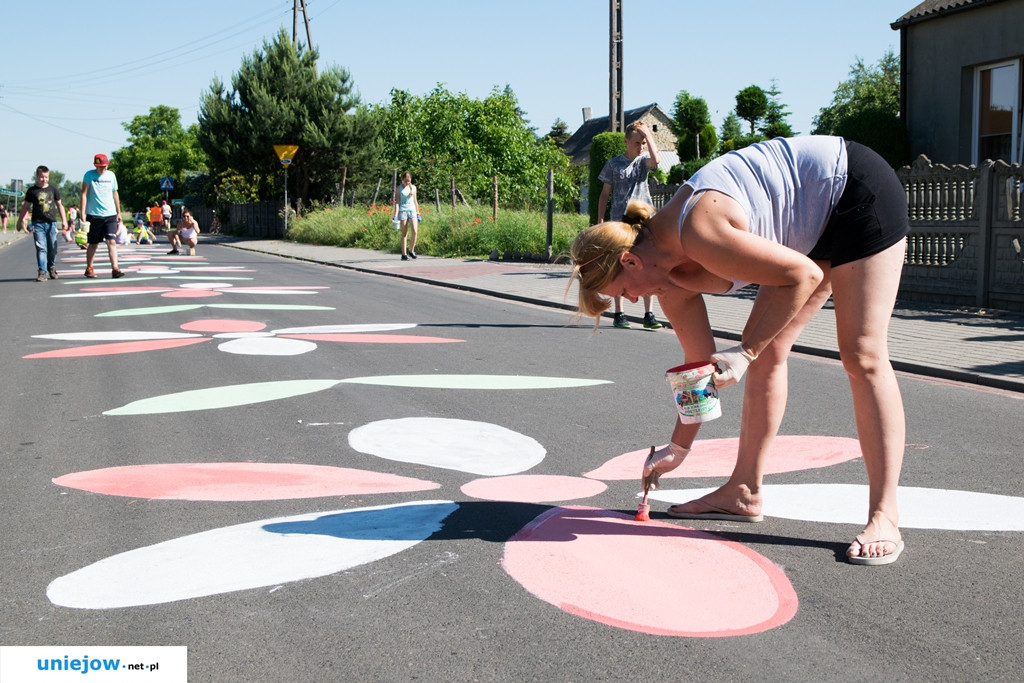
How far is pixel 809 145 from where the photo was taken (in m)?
3.26

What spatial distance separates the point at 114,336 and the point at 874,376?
A: 25.9ft

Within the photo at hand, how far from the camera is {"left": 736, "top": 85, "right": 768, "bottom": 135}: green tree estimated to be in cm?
6444

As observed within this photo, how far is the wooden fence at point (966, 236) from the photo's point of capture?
10.3 m

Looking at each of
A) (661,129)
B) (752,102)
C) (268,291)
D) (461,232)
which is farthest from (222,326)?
(661,129)

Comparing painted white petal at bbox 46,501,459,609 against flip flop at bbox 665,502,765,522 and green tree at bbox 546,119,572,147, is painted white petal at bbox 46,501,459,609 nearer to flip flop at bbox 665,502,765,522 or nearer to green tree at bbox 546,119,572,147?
flip flop at bbox 665,502,765,522

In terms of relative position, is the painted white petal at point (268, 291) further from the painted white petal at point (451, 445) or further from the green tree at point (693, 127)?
the green tree at point (693, 127)

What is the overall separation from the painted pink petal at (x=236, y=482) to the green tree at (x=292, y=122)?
33812 millimetres

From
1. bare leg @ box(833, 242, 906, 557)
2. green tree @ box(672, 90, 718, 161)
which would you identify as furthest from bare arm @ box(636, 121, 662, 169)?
green tree @ box(672, 90, 718, 161)

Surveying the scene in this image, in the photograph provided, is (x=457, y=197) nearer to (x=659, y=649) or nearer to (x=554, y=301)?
(x=554, y=301)

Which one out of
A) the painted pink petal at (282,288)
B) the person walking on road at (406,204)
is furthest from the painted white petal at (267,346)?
the person walking on road at (406,204)

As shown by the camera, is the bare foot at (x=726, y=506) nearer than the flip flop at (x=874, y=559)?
No

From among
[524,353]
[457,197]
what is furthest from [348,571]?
[457,197]

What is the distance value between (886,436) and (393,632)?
5.77 feet

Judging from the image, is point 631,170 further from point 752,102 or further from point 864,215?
point 752,102
